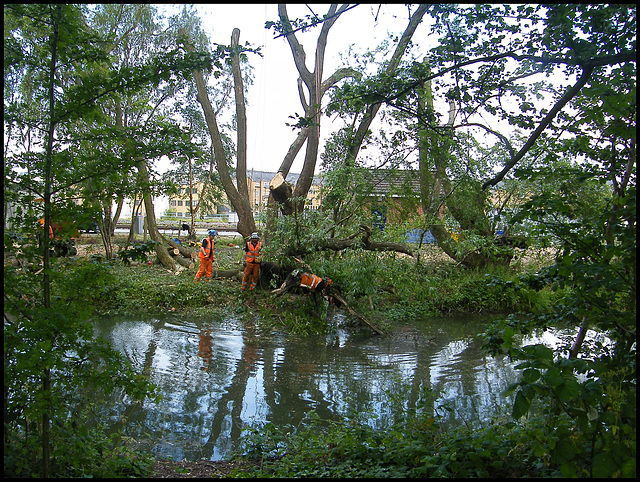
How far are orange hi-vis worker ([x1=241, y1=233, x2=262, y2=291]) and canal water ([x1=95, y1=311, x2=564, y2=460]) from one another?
1646 mm

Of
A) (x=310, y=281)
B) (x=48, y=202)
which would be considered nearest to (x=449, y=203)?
(x=310, y=281)

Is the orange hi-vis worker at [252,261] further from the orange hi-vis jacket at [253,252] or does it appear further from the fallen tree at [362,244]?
the fallen tree at [362,244]

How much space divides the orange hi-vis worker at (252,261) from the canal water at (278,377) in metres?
1.65

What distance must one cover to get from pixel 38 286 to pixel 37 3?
1.75m

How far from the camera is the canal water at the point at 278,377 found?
4793mm

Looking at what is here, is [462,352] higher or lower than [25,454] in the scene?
lower

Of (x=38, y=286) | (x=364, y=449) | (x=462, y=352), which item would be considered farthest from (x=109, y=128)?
(x=462, y=352)

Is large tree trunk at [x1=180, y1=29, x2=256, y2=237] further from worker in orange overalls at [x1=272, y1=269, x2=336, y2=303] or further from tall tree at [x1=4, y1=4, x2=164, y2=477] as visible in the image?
tall tree at [x1=4, y1=4, x2=164, y2=477]

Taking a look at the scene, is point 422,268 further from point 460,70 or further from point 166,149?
point 166,149

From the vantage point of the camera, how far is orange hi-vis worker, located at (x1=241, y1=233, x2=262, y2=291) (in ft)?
36.0

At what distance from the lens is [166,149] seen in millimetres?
3400

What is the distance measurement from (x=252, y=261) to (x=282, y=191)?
180cm

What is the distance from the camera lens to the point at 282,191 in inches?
432

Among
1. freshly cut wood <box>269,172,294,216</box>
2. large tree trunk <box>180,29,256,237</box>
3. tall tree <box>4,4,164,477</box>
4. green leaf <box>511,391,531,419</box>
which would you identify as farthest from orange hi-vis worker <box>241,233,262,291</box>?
green leaf <box>511,391,531,419</box>
